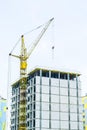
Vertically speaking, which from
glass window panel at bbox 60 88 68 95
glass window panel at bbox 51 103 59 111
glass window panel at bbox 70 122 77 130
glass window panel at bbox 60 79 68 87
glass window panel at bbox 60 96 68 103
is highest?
glass window panel at bbox 60 79 68 87

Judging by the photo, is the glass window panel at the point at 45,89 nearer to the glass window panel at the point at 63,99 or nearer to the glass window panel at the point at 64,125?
the glass window panel at the point at 63,99

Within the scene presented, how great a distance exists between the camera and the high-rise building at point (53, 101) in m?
152

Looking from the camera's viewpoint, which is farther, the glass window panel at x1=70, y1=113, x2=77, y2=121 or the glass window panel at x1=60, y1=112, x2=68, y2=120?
the glass window panel at x1=70, y1=113, x2=77, y2=121

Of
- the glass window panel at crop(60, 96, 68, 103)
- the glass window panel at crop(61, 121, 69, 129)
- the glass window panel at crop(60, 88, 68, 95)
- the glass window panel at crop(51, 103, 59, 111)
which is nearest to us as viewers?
the glass window panel at crop(61, 121, 69, 129)

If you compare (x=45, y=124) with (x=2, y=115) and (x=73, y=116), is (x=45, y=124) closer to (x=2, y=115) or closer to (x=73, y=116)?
(x=73, y=116)

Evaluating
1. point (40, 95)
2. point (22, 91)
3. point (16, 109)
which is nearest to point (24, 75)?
point (22, 91)

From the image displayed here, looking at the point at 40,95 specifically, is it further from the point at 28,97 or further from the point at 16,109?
the point at 16,109

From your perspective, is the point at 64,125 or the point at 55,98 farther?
the point at 55,98

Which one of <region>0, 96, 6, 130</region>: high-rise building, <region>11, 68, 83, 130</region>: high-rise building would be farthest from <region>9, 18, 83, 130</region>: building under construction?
<region>0, 96, 6, 130</region>: high-rise building

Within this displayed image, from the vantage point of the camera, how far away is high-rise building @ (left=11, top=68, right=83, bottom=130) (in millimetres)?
152025

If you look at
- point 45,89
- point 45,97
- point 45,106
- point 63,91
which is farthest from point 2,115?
point 63,91

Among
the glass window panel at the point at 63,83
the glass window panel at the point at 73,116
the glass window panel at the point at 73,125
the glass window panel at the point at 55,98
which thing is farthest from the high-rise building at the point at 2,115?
the glass window panel at the point at 73,125

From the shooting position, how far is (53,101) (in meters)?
156

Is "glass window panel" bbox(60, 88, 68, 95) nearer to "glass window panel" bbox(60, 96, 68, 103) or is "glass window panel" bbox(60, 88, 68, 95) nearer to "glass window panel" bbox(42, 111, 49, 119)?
"glass window panel" bbox(60, 96, 68, 103)
